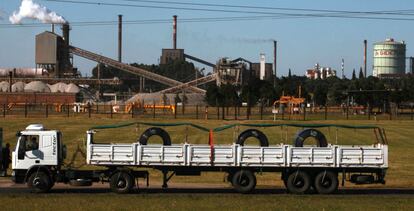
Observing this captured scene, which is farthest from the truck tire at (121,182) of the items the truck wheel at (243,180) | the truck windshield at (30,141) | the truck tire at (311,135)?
the truck tire at (311,135)

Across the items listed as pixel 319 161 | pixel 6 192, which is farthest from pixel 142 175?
pixel 319 161


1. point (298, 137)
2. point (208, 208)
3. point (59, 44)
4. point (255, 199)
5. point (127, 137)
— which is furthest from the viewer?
point (59, 44)

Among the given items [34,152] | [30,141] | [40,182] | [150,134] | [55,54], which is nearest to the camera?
[40,182]

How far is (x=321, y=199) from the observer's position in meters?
23.0

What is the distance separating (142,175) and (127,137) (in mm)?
26786

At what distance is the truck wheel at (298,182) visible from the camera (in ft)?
82.3

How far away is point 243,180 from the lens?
989 inches

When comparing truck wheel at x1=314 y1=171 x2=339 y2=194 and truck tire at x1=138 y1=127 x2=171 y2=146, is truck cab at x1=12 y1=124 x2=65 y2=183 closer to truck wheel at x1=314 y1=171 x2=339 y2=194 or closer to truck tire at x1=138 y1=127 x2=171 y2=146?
truck tire at x1=138 y1=127 x2=171 y2=146

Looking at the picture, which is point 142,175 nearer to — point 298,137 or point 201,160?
point 201,160

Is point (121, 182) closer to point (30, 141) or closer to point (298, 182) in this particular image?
point (30, 141)

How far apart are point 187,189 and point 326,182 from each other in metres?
5.38

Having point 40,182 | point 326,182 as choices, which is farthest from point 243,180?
point 40,182

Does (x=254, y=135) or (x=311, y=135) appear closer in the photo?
(x=311, y=135)

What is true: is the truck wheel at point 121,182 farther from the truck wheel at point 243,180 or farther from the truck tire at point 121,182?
the truck wheel at point 243,180
